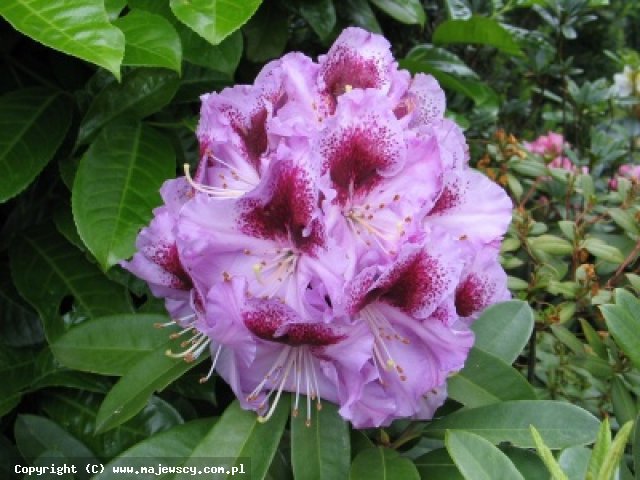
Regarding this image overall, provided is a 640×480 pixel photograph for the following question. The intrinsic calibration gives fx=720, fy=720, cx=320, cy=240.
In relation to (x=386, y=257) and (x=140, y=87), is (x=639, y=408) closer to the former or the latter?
(x=386, y=257)

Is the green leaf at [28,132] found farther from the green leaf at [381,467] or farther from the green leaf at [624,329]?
the green leaf at [624,329]

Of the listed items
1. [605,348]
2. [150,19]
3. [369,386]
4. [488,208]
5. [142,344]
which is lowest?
[605,348]

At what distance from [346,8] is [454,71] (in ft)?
1.12

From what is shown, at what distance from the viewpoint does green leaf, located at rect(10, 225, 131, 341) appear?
1.29 m

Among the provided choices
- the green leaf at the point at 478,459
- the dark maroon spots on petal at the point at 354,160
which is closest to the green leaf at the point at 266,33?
the dark maroon spots on petal at the point at 354,160

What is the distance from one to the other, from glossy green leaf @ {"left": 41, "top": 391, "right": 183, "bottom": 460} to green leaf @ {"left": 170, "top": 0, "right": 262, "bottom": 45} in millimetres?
616

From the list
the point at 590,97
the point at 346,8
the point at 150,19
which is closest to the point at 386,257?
the point at 150,19

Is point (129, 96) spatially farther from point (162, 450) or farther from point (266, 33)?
point (162, 450)

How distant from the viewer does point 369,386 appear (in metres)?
0.88

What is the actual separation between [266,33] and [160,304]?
615 millimetres

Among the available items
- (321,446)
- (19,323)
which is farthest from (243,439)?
(19,323)

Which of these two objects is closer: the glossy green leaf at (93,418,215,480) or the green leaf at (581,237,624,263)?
the glossy green leaf at (93,418,215,480)

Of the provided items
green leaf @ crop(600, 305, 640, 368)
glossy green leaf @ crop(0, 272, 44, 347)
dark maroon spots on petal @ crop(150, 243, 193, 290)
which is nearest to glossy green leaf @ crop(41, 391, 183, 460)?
glossy green leaf @ crop(0, 272, 44, 347)

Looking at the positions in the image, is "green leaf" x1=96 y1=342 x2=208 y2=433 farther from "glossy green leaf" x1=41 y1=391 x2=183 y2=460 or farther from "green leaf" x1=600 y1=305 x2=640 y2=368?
"green leaf" x1=600 y1=305 x2=640 y2=368
